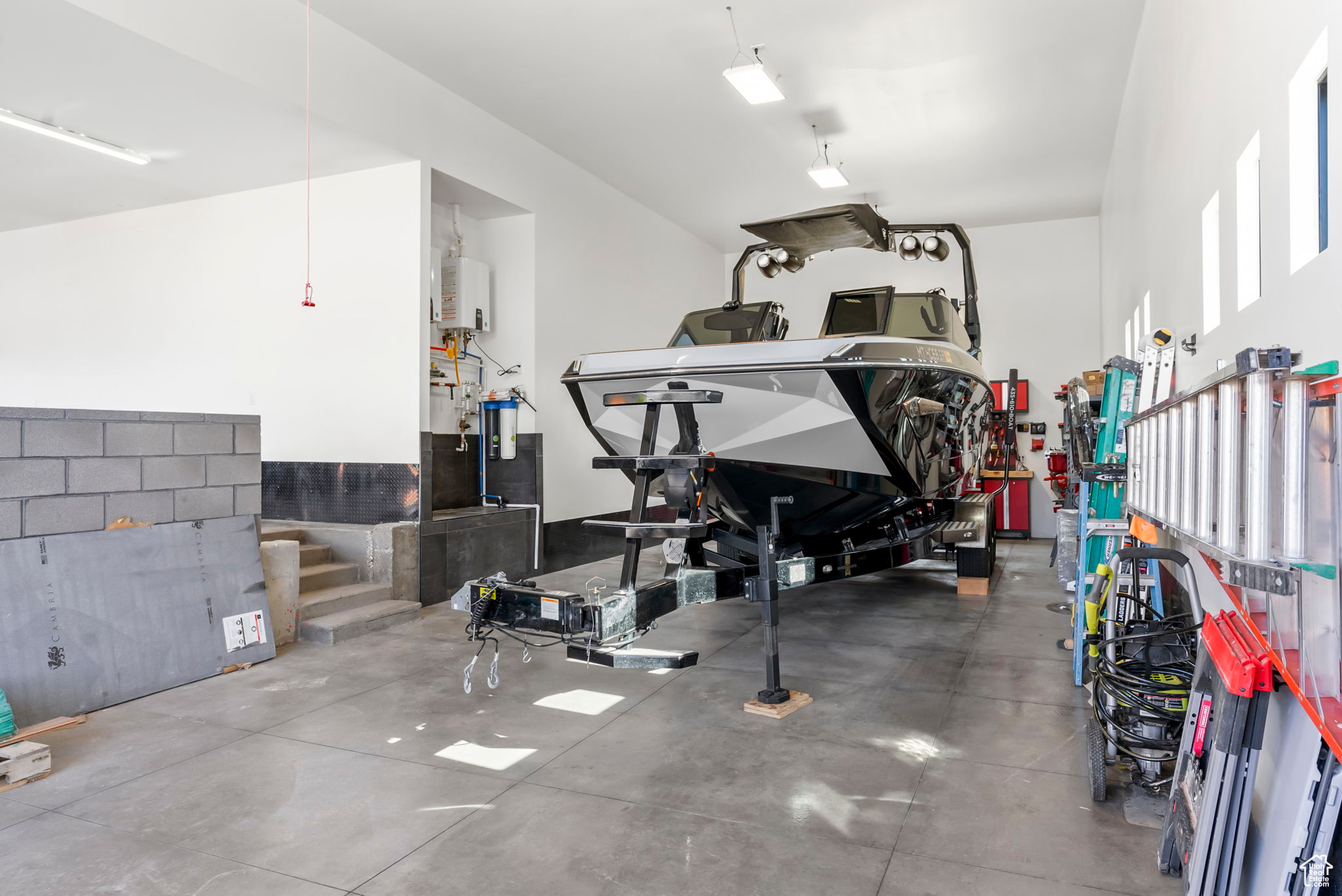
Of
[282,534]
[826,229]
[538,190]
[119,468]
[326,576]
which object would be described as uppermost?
[538,190]

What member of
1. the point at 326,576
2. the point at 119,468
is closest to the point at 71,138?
the point at 119,468

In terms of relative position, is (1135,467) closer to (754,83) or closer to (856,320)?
(856,320)

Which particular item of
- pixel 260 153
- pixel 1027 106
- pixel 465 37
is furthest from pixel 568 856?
pixel 1027 106

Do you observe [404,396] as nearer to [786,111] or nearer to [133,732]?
[133,732]

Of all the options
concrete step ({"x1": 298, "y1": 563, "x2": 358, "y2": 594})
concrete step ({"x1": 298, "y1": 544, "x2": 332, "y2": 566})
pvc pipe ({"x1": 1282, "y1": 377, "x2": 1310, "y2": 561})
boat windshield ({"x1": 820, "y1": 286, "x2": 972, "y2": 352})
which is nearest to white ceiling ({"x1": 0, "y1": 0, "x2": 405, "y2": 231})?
concrete step ({"x1": 298, "y1": 544, "x2": 332, "y2": 566})

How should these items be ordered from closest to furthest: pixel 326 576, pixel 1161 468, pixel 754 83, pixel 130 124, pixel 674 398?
pixel 1161 468, pixel 674 398, pixel 754 83, pixel 326 576, pixel 130 124

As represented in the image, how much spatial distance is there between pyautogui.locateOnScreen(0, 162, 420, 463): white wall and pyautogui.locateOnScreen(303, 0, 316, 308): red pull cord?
54 millimetres

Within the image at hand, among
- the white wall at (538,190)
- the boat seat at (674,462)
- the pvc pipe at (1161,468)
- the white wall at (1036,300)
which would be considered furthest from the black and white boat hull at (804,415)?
the white wall at (1036,300)

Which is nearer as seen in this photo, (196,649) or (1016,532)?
(196,649)

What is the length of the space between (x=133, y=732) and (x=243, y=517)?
4.40ft

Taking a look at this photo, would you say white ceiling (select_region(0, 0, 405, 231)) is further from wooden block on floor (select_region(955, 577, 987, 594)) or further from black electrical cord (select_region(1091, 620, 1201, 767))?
black electrical cord (select_region(1091, 620, 1201, 767))

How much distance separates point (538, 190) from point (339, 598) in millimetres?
3756

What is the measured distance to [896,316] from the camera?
4.54m

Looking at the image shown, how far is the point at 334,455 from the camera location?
18.7 ft
